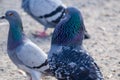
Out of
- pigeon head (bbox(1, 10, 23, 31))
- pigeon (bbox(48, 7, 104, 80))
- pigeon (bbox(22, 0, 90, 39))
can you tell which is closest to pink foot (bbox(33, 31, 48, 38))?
pigeon (bbox(22, 0, 90, 39))

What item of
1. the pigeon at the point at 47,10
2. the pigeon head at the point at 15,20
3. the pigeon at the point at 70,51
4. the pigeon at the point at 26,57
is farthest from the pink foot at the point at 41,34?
the pigeon at the point at 70,51

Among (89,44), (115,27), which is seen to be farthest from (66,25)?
(115,27)

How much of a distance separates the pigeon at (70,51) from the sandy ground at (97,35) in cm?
153

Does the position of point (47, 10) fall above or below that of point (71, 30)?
below

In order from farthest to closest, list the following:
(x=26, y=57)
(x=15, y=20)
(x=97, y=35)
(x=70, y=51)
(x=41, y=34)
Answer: (x=97, y=35) < (x=41, y=34) < (x=15, y=20) < (x=26, y=57) < (x=70, y=51)

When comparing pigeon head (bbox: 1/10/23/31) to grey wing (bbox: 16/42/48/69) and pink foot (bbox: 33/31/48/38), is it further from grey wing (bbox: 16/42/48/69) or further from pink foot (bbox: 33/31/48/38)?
pink foot (bbox: 33/31/48/38)

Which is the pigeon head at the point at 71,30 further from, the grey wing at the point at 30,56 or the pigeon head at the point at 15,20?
the pigeon head at the point at 15,20

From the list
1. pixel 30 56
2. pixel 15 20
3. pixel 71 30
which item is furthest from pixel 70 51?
pixel 15 20

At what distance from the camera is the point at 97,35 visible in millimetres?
10672

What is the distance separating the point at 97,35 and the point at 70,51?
419 centimetres

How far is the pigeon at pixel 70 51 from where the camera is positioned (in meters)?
6.39

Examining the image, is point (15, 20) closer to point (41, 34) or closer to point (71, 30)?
point (71, 30)

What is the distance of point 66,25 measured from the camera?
21.7 feet

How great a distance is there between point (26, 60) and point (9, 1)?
581 cm
